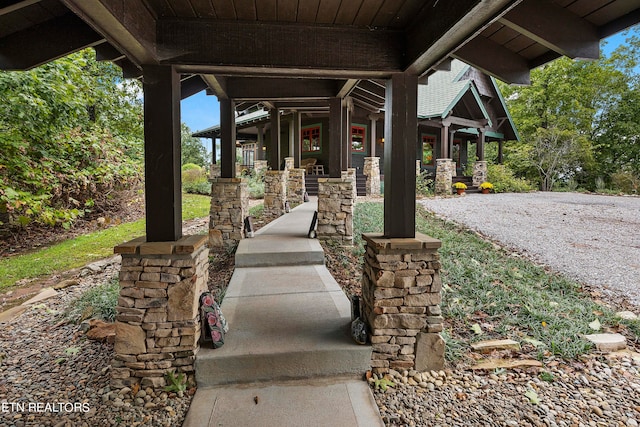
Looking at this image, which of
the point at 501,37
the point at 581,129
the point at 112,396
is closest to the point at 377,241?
the point at 501,37

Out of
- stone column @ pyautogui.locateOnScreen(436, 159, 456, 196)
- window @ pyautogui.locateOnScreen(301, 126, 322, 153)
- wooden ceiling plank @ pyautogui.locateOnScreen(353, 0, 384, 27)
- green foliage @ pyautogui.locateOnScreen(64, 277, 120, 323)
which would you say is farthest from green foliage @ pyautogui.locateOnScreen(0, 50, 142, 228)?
stone column @ pyautogui.locateOnScreen(436, 159, 456, 196)

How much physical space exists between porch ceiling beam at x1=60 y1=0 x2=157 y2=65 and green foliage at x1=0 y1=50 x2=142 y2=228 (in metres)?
4.36

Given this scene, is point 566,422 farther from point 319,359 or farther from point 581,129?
point 581,129

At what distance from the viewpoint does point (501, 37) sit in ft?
9.53

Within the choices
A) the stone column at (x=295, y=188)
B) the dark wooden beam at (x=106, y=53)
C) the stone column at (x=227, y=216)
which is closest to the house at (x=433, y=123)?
the stone column at (x=295, y=188)

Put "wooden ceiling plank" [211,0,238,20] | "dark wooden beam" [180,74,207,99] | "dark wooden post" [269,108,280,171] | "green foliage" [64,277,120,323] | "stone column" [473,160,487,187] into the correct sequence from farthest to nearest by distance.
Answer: "stone column" [473,160,487,187] < "dark wooden post" [269,108,280,171] < "dark wooden beam" [180,74,207,99] < "green foliage" [64,277,120,323] < "wooden ceiling plank" [211,0,238,20]

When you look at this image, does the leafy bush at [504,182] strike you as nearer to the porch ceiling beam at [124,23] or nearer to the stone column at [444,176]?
the stone column at [444,176]

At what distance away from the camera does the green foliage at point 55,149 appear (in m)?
5.66

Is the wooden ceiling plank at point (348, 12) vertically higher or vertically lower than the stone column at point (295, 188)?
higher

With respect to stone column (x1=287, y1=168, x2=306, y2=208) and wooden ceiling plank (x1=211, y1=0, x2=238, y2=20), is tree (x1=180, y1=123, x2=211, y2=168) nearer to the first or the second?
stone column (x1=287, y1=168, x2=306, y2=208)

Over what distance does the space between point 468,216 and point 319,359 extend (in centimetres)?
742

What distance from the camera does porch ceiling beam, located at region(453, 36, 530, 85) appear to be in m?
2.96

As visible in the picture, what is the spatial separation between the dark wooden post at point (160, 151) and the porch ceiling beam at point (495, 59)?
8.34ft

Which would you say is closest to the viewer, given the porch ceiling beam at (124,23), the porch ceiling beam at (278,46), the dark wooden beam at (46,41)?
the porch ceiling beam at (124,23)
